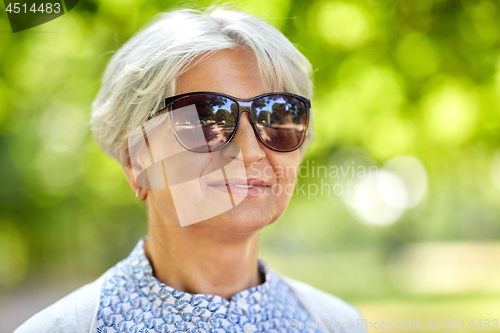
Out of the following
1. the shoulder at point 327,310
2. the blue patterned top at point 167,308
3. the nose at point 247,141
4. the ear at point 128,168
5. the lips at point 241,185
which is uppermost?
the nose at point 247,141

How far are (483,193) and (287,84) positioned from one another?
1028cm

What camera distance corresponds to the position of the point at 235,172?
4.55ft

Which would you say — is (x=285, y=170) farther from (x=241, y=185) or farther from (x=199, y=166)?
(x=199, y=166)

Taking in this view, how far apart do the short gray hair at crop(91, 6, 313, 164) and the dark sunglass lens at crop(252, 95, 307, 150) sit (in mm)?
76

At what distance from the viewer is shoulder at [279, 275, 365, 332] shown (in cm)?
183

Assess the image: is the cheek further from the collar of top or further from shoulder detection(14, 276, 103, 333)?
shoulder detection(14, 276, 103, 333)

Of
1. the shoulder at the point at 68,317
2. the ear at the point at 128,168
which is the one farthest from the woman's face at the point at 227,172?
the shoulder at the point at 68,317

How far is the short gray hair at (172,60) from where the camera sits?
1.45 m

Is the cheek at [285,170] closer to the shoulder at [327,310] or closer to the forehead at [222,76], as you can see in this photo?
the forehead at [222,76]

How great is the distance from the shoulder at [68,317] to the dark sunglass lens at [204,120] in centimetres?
74

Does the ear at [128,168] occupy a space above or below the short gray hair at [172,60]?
below

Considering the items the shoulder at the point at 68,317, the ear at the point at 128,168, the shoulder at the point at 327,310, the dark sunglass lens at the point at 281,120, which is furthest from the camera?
the shoulder at the point at 327,310

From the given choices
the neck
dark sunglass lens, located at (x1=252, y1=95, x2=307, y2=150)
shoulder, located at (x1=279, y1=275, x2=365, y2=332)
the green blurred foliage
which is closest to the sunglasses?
dark sunglass lens, located at (x1=252, y1=95, x2=307, y2=150)

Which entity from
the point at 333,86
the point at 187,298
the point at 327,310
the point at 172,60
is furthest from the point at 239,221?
the point at 333,86
